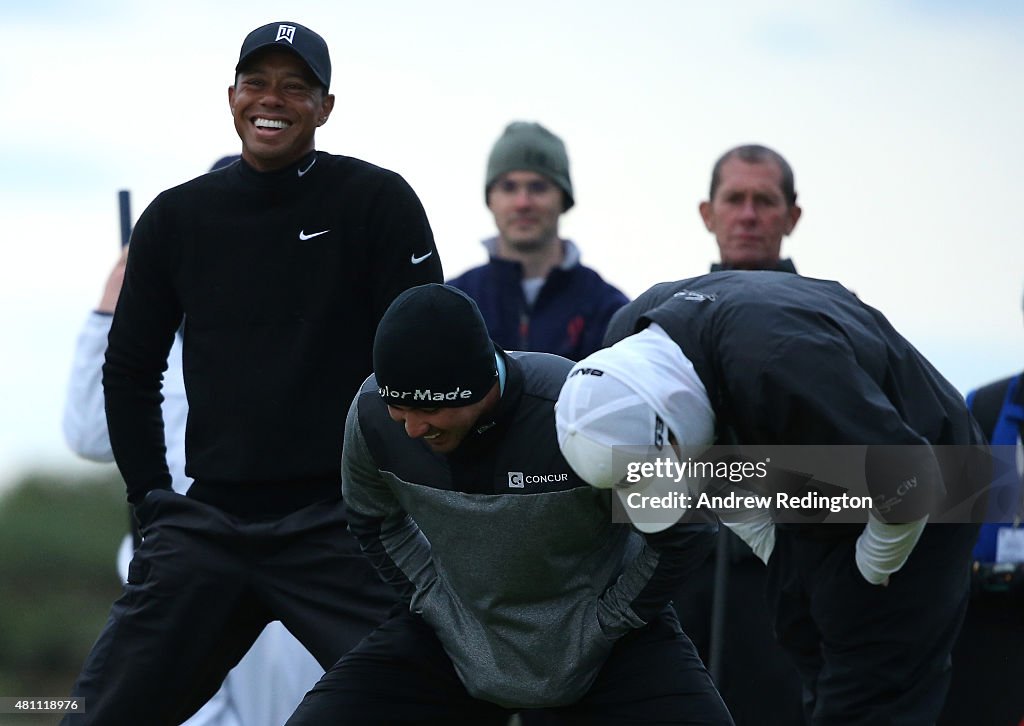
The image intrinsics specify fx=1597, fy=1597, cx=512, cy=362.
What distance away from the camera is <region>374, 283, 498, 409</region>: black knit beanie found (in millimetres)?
3967

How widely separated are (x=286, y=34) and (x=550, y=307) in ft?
6.93

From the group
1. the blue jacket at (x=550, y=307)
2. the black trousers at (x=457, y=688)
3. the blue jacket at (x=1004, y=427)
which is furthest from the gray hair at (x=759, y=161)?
the black trousers at (x=457, y=688)

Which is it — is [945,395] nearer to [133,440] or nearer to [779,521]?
[779,521]

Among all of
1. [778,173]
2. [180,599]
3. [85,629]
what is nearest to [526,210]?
[778,173]

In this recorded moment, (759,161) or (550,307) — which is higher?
(759,161)

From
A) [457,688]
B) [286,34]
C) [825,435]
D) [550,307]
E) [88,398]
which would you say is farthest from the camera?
[550,307]

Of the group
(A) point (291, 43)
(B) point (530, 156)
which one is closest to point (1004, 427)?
(B) point (530, 156)

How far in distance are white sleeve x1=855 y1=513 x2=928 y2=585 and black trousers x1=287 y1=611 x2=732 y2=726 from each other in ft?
2.07

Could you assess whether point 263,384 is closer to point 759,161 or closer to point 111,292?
point 111,292

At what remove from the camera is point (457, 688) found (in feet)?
14.5

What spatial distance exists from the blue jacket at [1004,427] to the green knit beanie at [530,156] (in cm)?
197

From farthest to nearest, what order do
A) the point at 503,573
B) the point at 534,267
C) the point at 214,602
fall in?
the point at 534,267, the point at 214,602, the point at 503,573

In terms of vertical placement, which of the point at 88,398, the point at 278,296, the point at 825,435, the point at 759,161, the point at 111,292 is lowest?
the point at 88,398

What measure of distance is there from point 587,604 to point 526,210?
279cm
